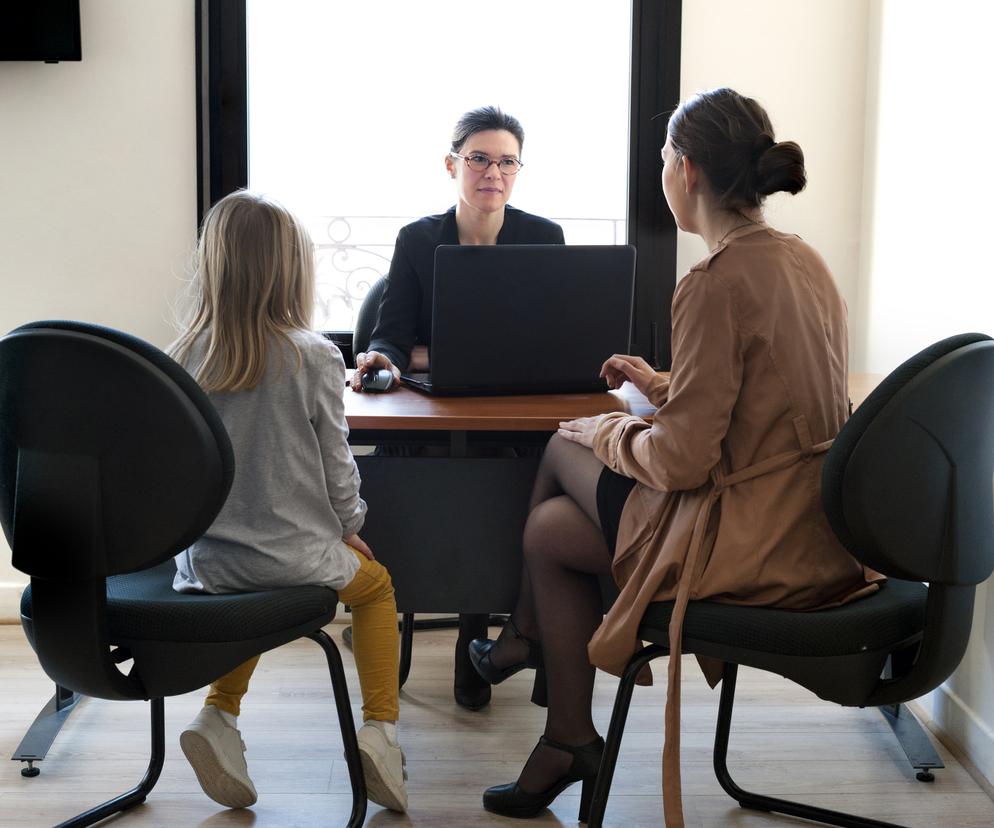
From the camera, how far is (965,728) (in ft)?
7.02

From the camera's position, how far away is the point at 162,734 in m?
1.99

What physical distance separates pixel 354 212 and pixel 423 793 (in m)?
1.72

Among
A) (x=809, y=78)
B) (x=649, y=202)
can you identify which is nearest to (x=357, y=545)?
(x=649, y=202)

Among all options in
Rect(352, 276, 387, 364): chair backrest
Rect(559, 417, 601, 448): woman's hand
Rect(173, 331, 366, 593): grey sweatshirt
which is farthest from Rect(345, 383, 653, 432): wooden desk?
Rect(352, 276, 387, 364): chair backrest

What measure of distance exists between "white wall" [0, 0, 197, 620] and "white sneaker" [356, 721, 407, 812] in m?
1.55

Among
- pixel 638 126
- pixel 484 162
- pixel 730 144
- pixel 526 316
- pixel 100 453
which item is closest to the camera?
pixel 100 453

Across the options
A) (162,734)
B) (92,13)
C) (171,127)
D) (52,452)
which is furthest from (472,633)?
(92,13)

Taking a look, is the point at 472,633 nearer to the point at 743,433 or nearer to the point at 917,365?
the point at 743,433

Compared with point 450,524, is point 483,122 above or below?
above

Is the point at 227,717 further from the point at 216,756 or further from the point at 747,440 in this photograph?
the point at 747,440

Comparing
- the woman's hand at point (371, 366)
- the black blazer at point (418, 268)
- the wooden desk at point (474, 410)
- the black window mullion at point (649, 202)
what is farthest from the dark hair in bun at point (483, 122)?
the wooden desk at point (474, 410)

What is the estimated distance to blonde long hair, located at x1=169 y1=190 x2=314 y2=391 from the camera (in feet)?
5.37

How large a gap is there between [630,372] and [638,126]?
143cm

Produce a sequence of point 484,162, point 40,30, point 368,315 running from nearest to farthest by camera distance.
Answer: point 484,162
point 368,315
point 40,30
